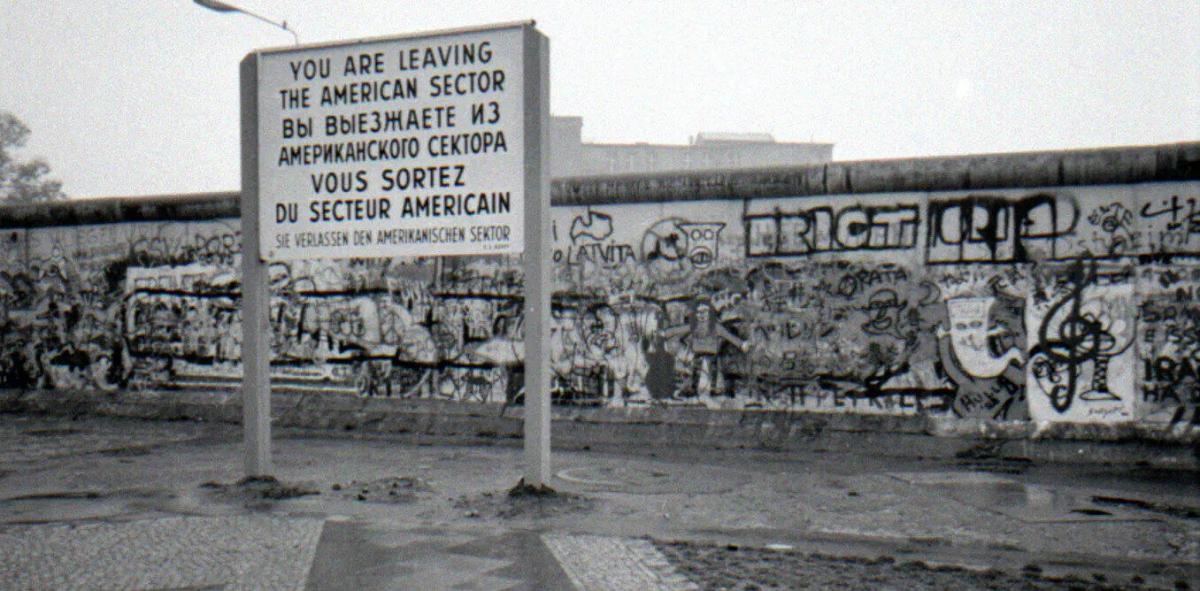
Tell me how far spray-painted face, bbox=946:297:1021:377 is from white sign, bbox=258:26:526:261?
559 centimetres

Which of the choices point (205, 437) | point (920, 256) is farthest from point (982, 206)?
point (205, 437)

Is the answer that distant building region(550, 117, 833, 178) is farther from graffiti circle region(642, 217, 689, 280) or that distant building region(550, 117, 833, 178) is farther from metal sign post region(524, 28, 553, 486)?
metal sign post region(524, 28, 553, 486)

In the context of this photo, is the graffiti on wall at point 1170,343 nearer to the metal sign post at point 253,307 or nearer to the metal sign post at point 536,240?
the metal sign post at point 536,240

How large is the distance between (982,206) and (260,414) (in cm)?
752

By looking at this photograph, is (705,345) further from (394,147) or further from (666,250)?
(394,147)

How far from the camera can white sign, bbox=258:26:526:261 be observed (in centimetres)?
820

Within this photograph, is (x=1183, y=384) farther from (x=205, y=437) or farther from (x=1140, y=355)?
(x=205, y=437)

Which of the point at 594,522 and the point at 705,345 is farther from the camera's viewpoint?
the point at 705,345

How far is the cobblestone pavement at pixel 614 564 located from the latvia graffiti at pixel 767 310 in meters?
5.86

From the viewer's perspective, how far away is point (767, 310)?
12219 mm

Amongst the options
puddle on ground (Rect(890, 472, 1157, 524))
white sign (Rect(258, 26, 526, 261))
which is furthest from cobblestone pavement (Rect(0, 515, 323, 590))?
puddle on ground (Rect(890, 472, 1157, 524))

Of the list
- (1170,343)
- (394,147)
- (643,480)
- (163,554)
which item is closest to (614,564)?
(163,554)

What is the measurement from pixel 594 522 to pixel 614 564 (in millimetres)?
1334

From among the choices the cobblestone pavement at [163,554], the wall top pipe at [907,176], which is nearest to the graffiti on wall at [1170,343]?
the wall top pipe at [907,176]
